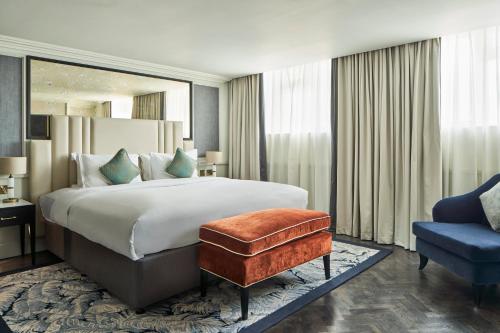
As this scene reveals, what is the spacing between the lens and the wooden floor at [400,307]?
233 centimetres

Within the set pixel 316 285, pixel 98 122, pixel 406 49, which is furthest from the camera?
pixel 98 122

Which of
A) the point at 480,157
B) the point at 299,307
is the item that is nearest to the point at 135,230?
the point at 299,307

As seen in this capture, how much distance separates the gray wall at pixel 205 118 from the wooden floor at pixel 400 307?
3.55 metres

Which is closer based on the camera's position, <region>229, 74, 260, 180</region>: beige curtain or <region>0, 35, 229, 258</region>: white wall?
<region>0, 35, 229, 258</region>: white wall

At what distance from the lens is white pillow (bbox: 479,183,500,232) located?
9.70 ft

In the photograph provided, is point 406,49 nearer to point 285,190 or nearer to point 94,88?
point 285,190

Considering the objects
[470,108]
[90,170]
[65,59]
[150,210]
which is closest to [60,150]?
[90,170]

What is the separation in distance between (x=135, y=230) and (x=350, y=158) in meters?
3.11

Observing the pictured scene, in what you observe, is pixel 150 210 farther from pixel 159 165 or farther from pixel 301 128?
pixel 301 128

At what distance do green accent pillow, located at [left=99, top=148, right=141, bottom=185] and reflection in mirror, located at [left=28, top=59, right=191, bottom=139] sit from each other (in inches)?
29.5

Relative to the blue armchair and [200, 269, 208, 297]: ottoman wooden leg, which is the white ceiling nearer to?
the blue armchair

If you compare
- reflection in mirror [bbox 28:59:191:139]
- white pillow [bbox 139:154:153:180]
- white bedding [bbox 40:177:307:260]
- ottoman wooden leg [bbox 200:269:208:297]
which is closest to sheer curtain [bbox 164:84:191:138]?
reflection in mirror [bbox 28:59:191:139]

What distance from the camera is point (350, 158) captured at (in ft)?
15.1

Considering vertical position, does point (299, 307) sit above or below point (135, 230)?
below
